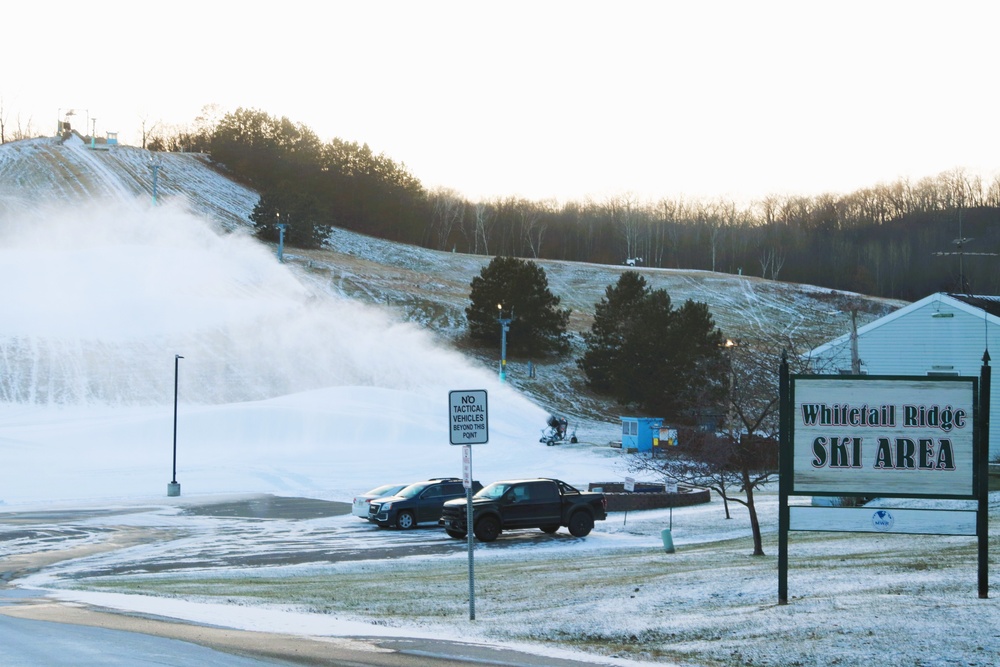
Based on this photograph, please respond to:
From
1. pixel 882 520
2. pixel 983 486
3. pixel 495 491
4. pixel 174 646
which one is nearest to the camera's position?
pixel 174 646

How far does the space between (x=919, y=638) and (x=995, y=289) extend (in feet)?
294

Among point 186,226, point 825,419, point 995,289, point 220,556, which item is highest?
point 186,226

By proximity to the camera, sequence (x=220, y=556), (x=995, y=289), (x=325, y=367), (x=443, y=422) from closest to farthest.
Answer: (x=220, y=556)
(x=443, y=422)
(x=325, y=367)
(x=995, y=289)

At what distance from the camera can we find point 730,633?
964cm

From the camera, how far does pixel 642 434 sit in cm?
5659

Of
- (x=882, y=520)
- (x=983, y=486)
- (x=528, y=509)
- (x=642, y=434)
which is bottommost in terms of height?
(x=642, y=434)

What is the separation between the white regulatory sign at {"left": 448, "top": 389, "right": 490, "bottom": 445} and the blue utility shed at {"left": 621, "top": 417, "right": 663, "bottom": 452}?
44.5 m

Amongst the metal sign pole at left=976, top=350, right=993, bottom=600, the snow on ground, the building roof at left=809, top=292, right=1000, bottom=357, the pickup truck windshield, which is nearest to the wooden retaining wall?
the snow on ground

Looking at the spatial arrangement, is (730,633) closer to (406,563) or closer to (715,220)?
(406,563)

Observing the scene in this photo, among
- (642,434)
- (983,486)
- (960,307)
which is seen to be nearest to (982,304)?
(960,307)

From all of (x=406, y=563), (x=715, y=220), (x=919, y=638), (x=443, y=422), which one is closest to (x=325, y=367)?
(x=443, y=422)

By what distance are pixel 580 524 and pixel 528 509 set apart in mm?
1415

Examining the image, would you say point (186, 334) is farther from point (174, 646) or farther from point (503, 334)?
point (174, 646)

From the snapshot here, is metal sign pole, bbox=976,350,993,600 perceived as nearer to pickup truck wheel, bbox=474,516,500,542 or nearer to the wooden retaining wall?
pickup truck wheel, bbox=474,516,500,542
